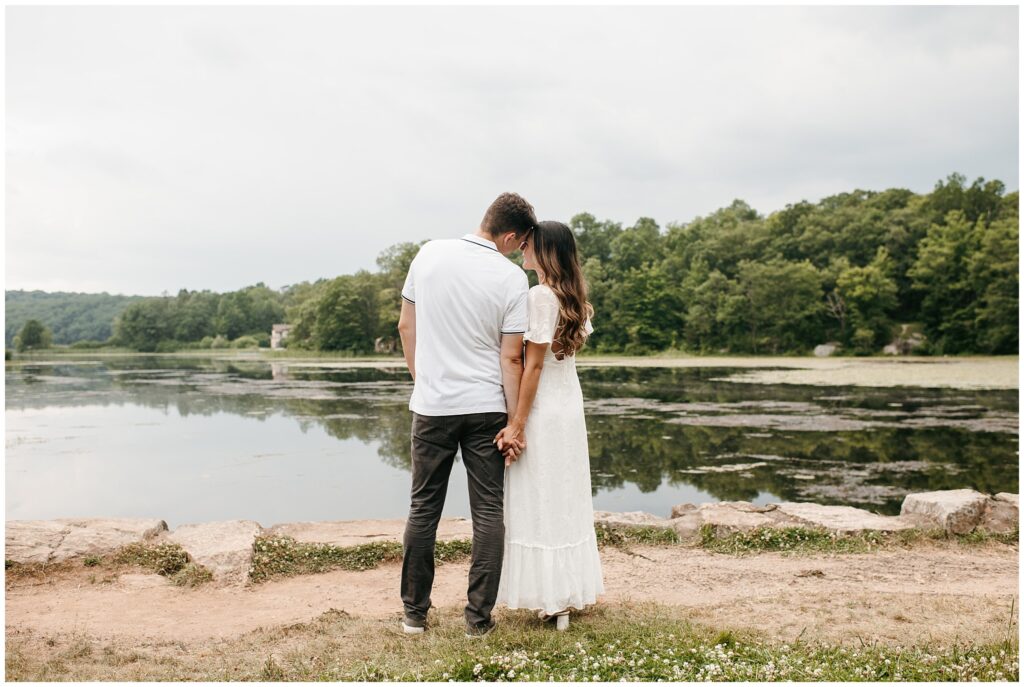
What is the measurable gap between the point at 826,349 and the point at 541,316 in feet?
175

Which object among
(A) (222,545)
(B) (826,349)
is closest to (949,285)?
(B) (826,349)

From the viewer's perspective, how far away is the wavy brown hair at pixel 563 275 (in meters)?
3.66

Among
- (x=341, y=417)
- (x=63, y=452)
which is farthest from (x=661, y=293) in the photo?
(x=63, y=452)

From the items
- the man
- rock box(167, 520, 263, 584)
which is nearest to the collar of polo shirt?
the man

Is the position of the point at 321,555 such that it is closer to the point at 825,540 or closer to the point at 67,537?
the point at 67,537

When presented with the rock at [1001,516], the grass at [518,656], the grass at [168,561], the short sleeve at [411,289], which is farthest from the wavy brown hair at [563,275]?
the rock at [1001,516]

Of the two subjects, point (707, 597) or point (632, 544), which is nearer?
point (707, 597)

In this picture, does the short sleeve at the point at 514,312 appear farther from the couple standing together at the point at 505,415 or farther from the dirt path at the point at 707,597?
the dirt path at the point at 707,597

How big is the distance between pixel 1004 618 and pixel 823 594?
33.0 inches

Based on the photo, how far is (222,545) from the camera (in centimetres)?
535

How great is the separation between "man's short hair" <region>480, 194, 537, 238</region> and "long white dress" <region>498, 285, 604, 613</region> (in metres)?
0.32

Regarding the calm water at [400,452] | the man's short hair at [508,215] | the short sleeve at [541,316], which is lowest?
the calm water at [400,452]

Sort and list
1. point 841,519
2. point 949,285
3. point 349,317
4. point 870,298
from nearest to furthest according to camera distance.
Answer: point 841,519 → point 949,285 → point 870,298 → point 349,317

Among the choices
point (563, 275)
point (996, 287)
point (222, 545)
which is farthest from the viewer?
point (996, 287)
